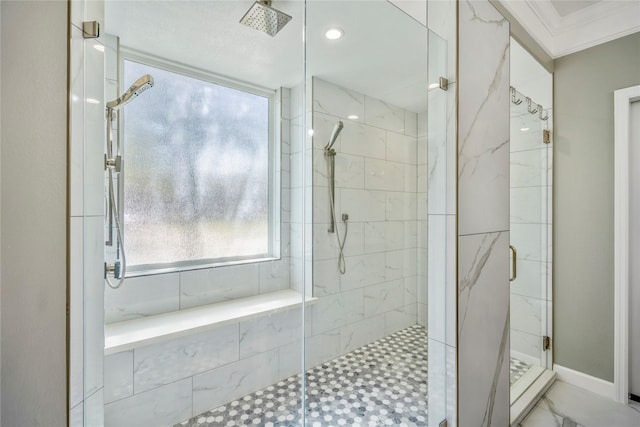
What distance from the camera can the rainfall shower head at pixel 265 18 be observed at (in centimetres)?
143

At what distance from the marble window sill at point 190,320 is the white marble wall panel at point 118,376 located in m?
0.09

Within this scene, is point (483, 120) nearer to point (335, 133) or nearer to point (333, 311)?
point (335, 133)

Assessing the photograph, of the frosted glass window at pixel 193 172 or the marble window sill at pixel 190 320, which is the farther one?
the frosted glass window at pixel 193 172

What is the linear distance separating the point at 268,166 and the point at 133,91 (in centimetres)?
86

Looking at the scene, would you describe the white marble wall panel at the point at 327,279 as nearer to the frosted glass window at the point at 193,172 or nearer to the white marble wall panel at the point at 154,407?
the frosted glass window at the point at 193,172

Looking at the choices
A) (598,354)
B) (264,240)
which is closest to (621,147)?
(598,354)

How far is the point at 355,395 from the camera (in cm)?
158

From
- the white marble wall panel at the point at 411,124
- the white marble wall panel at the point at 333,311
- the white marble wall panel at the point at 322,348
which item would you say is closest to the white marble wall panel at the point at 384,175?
the white marble wall panel at the point at 411,124

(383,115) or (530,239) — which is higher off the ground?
(383,115)

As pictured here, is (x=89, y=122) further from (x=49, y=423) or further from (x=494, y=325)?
(x=494, y=325)

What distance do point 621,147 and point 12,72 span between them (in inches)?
109

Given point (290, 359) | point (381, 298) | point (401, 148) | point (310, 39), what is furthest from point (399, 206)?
point (290, 359)

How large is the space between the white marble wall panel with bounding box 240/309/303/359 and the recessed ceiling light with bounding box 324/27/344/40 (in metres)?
1.56

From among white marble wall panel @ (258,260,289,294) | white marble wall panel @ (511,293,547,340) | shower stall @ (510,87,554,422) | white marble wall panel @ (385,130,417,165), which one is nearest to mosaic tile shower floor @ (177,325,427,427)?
white marble wall panel @ (258,260,289,294)
